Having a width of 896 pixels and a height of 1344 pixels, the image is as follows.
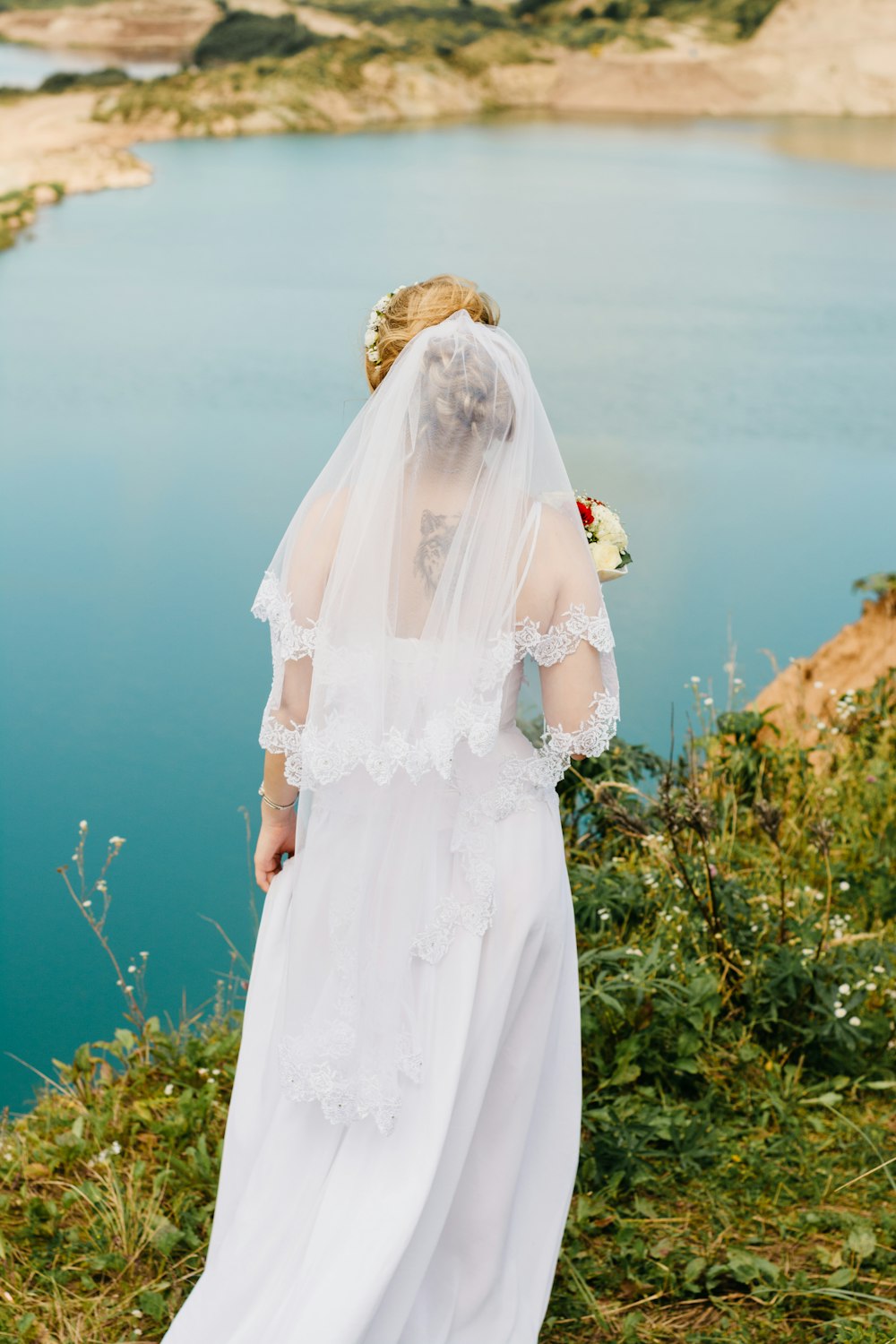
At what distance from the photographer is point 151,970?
3490mm

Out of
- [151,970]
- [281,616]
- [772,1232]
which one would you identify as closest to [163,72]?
[151,970]

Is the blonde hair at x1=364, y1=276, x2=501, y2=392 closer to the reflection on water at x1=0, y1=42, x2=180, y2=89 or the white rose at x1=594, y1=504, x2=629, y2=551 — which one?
the white rose at x1=594, y1=504, x2=629, y2=551

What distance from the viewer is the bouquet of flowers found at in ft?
5.55

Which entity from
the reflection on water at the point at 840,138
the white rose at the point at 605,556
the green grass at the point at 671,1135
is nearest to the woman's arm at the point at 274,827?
the white rose at the point at 605,556

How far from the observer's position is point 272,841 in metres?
1.76

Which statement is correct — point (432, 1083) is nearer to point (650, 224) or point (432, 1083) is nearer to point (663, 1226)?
point (663, 1226)

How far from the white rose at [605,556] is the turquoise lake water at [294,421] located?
1.89 metres

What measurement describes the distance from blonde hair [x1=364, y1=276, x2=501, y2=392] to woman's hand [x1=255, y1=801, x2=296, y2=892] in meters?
0.66

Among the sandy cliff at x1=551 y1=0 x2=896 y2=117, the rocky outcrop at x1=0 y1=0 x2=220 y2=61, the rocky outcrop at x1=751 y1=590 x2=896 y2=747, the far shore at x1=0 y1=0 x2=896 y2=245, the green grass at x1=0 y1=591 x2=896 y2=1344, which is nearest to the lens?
the green grass at x1=0 y1=591 x2=896 y2=1344

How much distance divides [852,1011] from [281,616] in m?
1.57

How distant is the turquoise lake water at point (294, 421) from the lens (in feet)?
13.0

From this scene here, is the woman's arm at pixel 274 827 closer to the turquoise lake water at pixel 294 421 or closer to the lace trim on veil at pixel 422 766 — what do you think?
the lace trim on veil at pixel 422 766

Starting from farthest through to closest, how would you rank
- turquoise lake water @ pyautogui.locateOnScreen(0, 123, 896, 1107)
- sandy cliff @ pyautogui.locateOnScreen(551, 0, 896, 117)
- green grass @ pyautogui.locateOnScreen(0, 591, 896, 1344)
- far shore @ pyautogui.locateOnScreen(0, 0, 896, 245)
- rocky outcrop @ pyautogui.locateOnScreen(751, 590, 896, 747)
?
sandy cliff @ pyautogui.locateOnScreen(551, 0, 896, 117), far shore @ pyautogui.locateOnScreen(0, 0, 896, 245), rocky outcrop @ pyautogui.locateOnScreen(751, 590, 896, 747), turquoise lake water @ pyautogui.locateOnScreen(0, 123, 896, 1107), green grass @ pyautogui.locateOnScreen(0, 591, 896, 1344)

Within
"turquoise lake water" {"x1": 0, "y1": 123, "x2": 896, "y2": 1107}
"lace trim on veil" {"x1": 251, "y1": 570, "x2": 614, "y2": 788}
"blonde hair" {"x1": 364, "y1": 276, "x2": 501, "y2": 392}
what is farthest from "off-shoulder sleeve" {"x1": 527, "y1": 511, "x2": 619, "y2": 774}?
"turquoise lake water" {"x1": 0, "y1": 123, "x2": 896, "y2": 1107}
